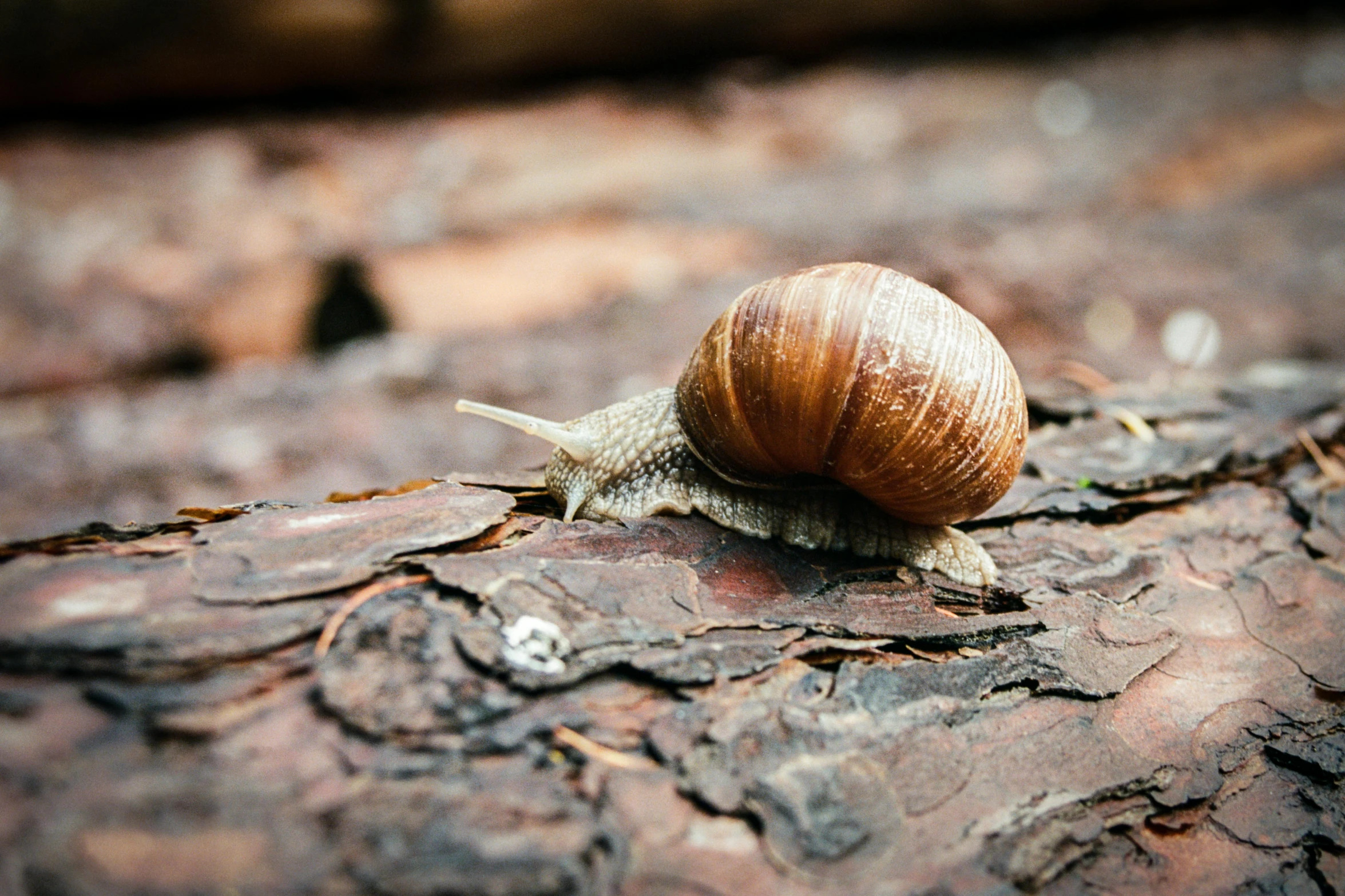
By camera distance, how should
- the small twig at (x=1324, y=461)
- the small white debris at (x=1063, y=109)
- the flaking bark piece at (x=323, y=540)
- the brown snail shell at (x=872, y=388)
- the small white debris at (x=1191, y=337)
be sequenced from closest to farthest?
the flaking bark piece at (x=323, y=540) → the brown snail shell at (x=872, y=388) → the small twig at (x=1324, y=461) → the small white debris at (x=1191, y=337) → the small white debris at (x=1063, y=109)

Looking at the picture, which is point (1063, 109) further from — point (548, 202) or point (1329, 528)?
point (1329, 528)

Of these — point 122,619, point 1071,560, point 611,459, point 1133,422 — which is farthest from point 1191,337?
point 122,619

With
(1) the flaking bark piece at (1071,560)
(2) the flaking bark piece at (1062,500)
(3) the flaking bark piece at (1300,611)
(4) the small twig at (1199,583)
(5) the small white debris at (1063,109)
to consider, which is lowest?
(3) the flaking bark piece at (1300,611)

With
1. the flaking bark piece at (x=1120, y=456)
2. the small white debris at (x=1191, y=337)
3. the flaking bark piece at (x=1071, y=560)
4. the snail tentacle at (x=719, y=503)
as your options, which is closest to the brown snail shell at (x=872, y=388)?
the snail tentacle at (x=719, y=503)

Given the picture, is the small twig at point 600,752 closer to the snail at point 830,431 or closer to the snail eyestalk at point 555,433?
the snail at point 830,431

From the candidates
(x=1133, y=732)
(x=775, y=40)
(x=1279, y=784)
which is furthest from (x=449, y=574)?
(x=775, y=40)
